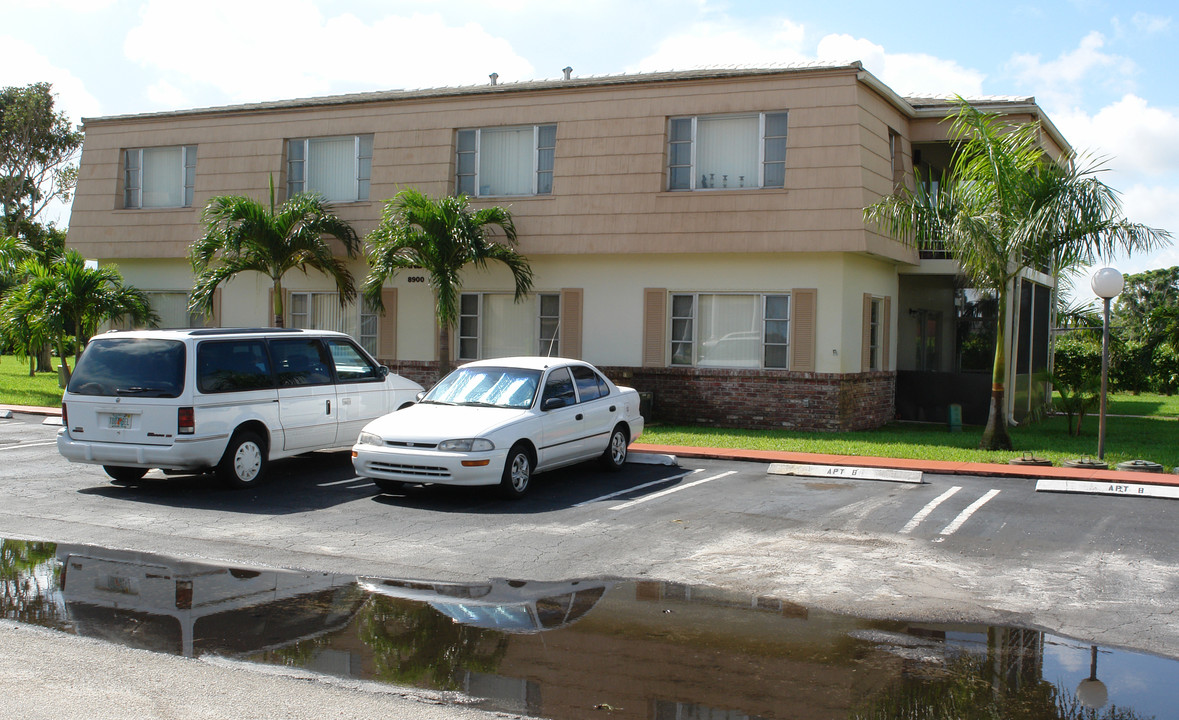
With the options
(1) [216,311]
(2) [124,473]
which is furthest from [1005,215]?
(1) [216,311]

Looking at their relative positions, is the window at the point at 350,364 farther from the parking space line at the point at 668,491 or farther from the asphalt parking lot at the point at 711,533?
the parking space line at the point at 668,491

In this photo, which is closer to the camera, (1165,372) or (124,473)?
(124,473)

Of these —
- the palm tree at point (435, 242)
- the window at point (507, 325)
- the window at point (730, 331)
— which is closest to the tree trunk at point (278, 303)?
the palm tree at point (435, 242)

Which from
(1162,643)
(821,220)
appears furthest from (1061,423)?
(1162,643)

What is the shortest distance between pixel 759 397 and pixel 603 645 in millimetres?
12287

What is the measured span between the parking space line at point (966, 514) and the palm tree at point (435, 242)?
31.9 feet

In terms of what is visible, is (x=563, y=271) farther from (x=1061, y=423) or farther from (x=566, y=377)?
(x=1061, y=423)

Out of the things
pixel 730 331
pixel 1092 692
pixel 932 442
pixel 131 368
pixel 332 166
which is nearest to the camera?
pixel 1092 692

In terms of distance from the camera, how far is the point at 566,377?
40.7 ft

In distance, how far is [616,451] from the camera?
13.2m

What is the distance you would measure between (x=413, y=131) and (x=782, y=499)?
12.1m

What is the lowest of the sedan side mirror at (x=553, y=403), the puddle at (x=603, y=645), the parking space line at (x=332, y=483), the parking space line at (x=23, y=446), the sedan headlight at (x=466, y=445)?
the puddle at (x=603, y=645)

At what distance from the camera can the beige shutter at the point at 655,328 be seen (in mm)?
18625

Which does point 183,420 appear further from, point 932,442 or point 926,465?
point 932,442
